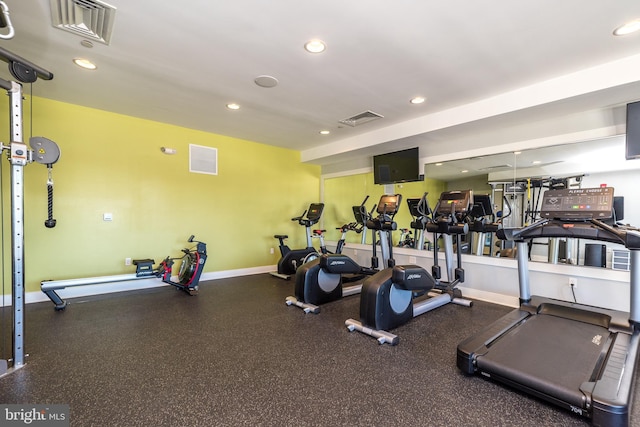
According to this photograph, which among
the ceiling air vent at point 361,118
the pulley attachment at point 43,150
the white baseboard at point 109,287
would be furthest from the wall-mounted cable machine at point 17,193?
the ceiling air vent at point 361,118

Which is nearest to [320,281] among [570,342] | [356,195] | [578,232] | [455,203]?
[455,203]

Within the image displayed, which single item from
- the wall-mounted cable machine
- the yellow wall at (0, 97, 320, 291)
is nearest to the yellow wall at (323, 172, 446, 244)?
the yellow wall at (0, 97, 320, 291)

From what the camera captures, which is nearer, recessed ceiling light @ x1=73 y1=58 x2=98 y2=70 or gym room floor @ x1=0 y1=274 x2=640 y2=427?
gym room floor @ x1=0 y1=274 x2=640 y2=427

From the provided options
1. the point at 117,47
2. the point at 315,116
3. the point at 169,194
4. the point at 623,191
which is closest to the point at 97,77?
the point at 117,47

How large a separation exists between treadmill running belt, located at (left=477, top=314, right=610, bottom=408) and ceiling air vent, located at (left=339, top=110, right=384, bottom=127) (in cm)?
316

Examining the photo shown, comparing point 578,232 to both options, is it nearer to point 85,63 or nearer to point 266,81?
point 266,81

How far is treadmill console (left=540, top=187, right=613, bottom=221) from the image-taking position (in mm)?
2592

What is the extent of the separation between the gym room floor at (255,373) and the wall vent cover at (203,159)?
2.63 meters

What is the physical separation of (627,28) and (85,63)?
4899mm

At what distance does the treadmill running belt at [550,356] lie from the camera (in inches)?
71.5

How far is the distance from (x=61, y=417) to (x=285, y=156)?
5.45 meters

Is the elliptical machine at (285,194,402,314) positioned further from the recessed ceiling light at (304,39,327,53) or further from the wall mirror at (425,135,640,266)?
the recessed ceiling light at (304,39,327,53)

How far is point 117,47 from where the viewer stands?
2666 millimetres

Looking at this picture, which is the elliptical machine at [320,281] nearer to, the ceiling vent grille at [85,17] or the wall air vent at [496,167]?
the wall air vent at [496,167]
